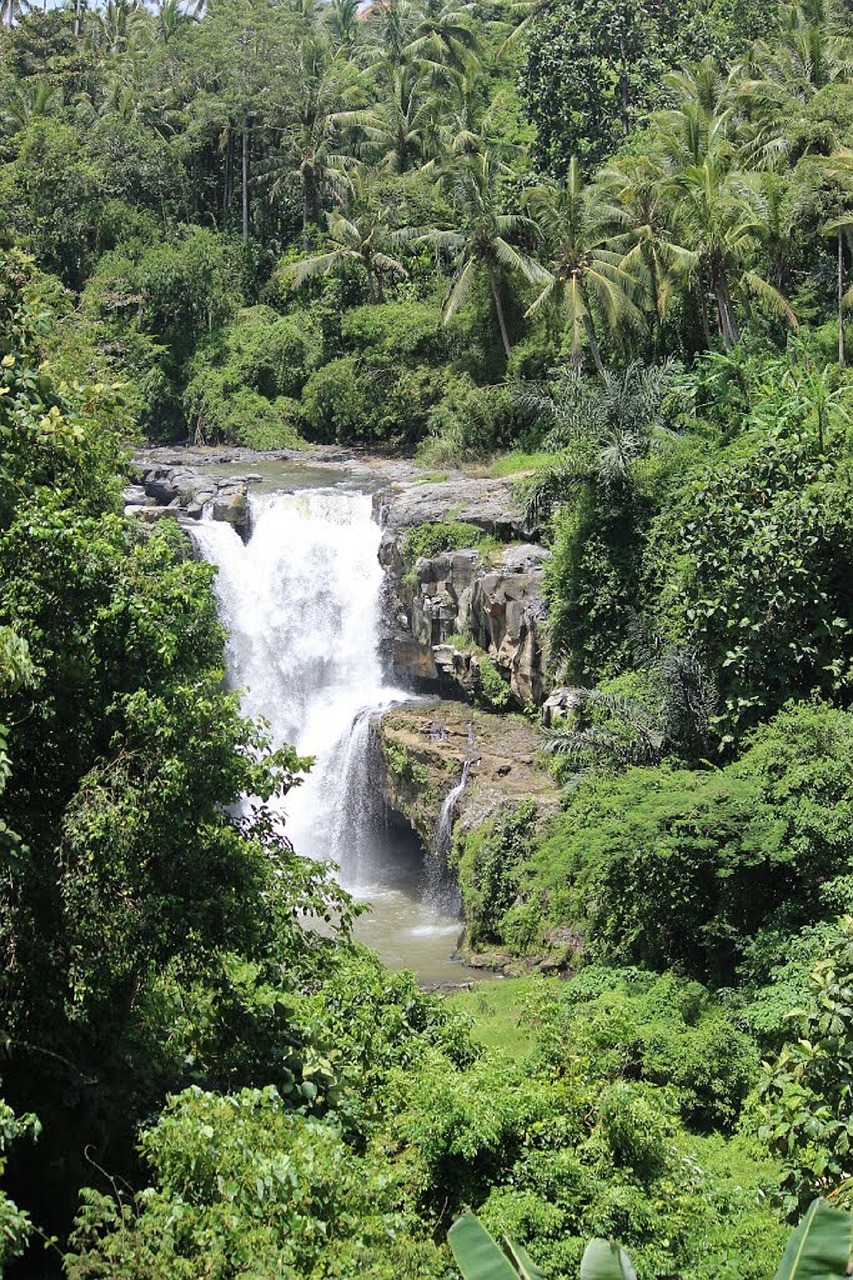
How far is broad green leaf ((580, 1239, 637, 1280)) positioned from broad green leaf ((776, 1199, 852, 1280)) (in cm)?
67

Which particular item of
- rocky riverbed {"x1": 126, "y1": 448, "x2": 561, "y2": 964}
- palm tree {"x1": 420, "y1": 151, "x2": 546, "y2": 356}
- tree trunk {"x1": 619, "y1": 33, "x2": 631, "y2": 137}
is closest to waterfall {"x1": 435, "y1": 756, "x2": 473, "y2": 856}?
rocky riverbed {"x1": 126, "y1": 448, "x2": 561, "y2": 964}

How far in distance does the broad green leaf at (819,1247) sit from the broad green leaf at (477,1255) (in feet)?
3.61

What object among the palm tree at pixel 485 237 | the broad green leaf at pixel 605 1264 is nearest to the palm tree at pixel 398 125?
the palm tree at pixel 485 237

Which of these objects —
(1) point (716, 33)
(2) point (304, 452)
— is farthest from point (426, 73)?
(2) point (304, 452)

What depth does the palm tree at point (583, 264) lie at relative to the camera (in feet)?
94.5

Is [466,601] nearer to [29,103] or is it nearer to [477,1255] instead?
[477,1255]

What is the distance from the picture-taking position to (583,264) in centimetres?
2925

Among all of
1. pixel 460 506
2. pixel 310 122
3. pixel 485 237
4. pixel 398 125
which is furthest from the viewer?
pixel 310 122

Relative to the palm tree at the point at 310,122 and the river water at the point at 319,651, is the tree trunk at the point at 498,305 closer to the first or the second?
the river water at the point at 319,651

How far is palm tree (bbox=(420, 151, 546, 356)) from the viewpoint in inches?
1314

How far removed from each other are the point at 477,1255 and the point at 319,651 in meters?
23.4

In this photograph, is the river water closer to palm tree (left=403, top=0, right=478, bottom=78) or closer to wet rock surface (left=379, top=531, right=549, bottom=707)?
wet rock surface (left=379, top=531, right=549, bottom=707)

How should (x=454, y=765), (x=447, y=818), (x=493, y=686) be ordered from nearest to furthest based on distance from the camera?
(x=447, y=818) < (x=454, y=765) < (x=493, y=686)

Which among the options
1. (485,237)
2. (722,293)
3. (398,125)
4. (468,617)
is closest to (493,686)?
(468,617)
